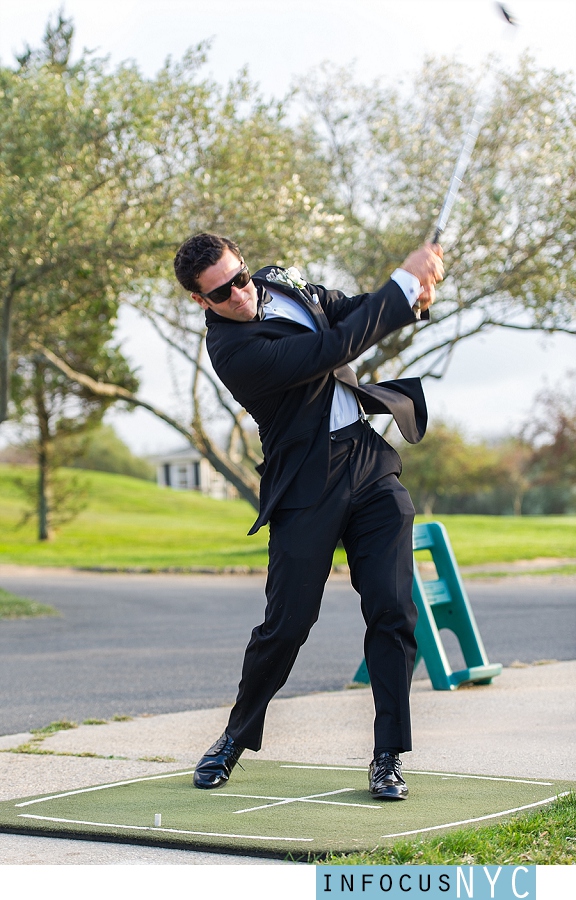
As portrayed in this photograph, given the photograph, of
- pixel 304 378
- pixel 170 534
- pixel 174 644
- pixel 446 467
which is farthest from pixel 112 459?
pixel 304 378

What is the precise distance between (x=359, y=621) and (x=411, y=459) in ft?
136

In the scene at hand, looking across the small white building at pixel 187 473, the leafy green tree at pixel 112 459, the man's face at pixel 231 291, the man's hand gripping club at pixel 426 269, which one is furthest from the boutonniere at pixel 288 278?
the small white building at pixel 187 473

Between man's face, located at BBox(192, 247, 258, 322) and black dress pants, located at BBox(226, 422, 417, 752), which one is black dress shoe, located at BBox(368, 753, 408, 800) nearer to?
black dress pants, located at BBox(226, 422, 417, 752)

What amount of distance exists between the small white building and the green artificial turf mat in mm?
84388

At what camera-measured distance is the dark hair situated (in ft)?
13.3

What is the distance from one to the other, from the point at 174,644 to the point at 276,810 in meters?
6.91

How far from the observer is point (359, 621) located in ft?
41.9

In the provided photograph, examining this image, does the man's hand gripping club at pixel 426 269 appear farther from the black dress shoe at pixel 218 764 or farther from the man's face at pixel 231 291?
the black dress shoe at pixel 218 764

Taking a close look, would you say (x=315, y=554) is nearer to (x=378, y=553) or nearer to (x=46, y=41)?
(x=378, y=553)

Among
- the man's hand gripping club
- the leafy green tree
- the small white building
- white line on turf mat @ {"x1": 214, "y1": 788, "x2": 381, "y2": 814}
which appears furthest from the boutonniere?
the small white building

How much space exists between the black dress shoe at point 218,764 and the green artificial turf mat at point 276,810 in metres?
0.06

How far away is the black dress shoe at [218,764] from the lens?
4305mm

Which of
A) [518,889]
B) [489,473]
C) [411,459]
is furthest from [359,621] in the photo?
[489,473]

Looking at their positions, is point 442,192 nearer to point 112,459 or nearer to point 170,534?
point 170,534
